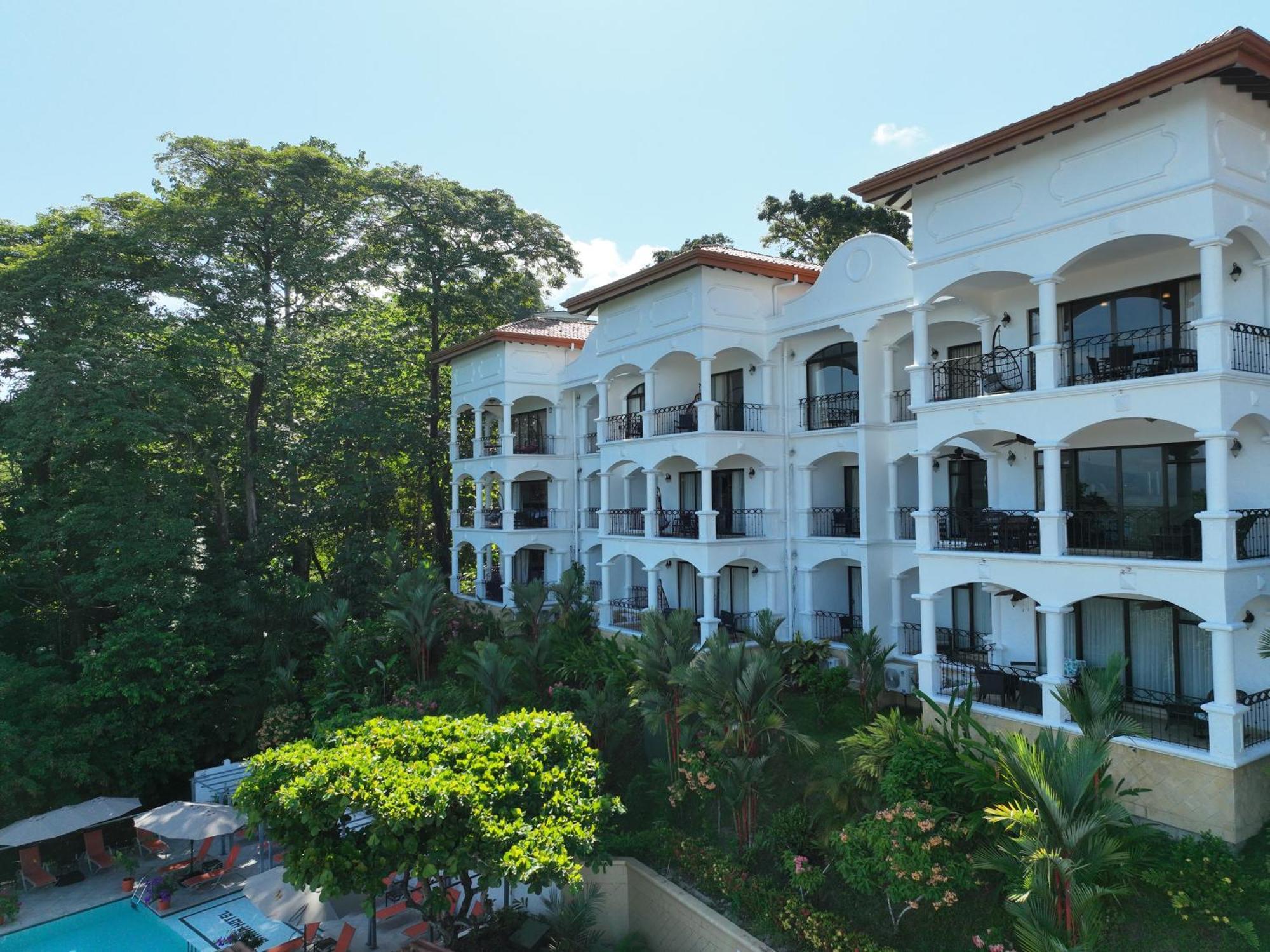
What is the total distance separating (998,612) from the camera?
1605cm

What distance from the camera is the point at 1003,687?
14.2m

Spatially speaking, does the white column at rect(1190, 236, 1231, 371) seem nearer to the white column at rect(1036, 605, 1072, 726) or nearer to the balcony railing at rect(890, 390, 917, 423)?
the white column at rect(1036, 605, 1072, 726)

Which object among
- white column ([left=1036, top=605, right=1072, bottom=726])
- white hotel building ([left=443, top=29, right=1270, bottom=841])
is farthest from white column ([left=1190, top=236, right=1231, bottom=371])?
white column ([left=1036, top=605, right=1072, bottom=726])

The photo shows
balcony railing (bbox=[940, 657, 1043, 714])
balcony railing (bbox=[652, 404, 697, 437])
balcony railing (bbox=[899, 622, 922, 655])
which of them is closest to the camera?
balcony railing (bbox=[940, 657, 1043, 714])

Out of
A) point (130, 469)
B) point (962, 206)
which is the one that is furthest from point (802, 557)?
point (130, 469)

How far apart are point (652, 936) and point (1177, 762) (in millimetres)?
8726

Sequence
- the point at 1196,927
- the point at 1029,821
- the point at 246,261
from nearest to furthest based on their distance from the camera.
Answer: the point at 1029,821, the point at 1196,927, the point at 246,261

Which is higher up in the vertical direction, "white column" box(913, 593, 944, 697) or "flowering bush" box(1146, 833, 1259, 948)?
"white column" box(913, 593, 944, 697)

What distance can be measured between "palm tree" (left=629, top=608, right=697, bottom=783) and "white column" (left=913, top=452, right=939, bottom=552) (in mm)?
4864

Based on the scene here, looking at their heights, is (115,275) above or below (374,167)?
below

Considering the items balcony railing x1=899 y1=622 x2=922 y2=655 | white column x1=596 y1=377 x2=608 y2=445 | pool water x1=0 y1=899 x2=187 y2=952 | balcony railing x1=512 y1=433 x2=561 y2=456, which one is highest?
white column x1=596 y1=377 x2=608 y2=445

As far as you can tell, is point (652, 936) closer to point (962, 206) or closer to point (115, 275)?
point (962, 206)

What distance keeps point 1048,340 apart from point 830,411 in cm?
703

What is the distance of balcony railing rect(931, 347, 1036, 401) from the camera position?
49.7 feet
